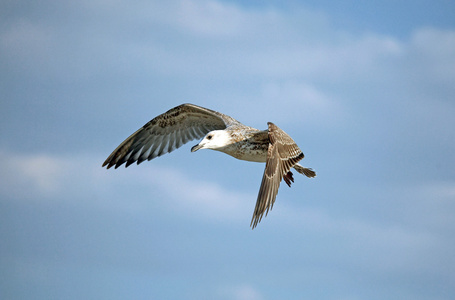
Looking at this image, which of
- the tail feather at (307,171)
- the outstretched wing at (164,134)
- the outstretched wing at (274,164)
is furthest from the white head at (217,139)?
the tail feather at (307,171)

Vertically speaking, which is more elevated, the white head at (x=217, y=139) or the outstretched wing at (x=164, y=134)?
the outstretched wing at (x=164, y=134)

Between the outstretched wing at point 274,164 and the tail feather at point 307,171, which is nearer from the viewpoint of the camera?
the outstretched wing at point 274,164

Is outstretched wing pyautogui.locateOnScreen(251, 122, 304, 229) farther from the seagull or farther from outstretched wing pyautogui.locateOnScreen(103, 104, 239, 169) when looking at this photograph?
outstretched wing pyautogui.locateOnScreen(103, 104, 239, 169)

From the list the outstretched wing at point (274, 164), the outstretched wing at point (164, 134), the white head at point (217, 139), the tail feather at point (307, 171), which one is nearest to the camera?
the outstretched wing at point (274, 164)

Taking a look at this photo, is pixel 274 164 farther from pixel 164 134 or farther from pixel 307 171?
pixel 164 134

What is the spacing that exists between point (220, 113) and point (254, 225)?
18.6 feet

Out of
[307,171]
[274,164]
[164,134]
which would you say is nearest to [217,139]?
[274,164]

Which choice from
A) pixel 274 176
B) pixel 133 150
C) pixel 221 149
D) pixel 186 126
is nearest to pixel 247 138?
pixel 221 149

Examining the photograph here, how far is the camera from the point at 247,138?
18.0 metres

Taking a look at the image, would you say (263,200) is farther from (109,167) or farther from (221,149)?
(109,167)

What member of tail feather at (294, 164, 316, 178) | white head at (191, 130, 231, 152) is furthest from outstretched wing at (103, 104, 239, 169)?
tail feather at (294, 164, 316, 178)

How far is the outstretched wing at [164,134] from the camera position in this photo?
2047cm

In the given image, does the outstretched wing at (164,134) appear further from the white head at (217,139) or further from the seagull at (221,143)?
the white head at (217,139)

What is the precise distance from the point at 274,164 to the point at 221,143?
200 centimetres
